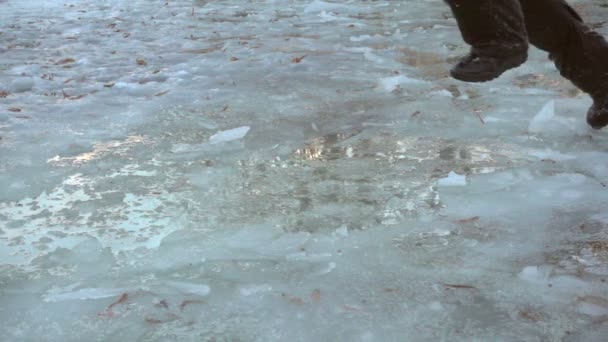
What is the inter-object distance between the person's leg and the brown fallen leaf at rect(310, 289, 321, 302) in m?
1.36

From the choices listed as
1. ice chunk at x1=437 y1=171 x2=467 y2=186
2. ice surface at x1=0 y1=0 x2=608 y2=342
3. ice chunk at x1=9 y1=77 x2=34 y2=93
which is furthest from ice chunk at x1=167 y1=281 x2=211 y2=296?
Result: ice chunk at x1=9 y1=77 x2=34 y2=93

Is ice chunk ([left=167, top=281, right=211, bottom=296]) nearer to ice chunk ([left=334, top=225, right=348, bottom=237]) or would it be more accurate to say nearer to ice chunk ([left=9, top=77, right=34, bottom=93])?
ice chunk ([left=334, top=225, right=348, bottom=237])

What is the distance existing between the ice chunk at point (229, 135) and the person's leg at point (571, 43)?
3.91 ft

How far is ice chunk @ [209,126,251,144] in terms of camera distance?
108 inches

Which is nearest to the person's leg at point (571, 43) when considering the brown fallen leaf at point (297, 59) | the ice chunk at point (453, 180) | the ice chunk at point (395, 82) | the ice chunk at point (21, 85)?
the ice chunk at point (453, 180)

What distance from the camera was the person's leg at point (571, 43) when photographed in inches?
93.7

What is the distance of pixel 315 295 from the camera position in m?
1.65

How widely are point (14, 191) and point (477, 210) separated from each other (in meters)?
1.56

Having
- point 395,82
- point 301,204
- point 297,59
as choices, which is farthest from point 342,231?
point 297,59

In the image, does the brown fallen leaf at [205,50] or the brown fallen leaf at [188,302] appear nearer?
the brown fallen leaf at [188,302]

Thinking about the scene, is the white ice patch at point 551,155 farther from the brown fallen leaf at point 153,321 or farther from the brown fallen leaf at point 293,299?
the brown fallen leaf at point 153,321

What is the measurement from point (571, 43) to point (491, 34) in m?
0.38

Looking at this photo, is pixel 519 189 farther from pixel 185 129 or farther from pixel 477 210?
pixel 185 129

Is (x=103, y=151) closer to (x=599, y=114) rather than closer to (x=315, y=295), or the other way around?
(x=315, y=295)
